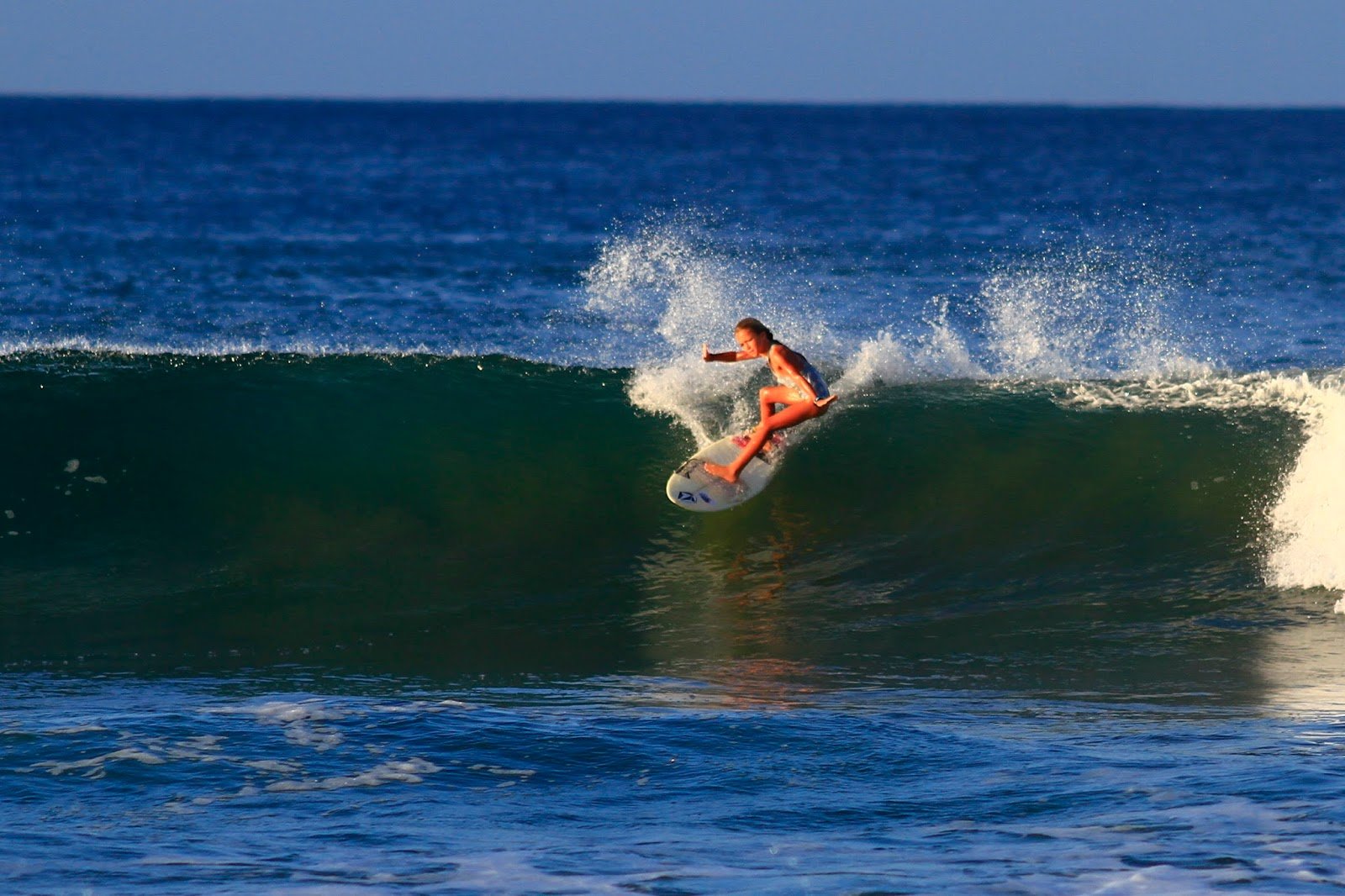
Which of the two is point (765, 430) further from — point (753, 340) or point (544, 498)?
point (544, 498)

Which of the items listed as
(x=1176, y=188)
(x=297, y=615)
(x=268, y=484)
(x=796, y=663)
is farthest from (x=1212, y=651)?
(x=1176, y=188)

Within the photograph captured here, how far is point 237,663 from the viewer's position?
7156 mm

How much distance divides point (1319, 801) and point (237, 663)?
16.0 ft

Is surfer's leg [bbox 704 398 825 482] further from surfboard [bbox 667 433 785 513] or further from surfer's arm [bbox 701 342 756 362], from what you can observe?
surfer's arm [bbox 701 342 756 362]

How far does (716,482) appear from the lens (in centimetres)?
941

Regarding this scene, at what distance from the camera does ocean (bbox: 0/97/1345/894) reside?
4793mm

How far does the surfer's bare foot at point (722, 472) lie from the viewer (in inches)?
369

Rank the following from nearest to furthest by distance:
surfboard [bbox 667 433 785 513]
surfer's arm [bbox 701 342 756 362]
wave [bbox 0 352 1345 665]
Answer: wave [bbox 0 352 1345 665] → surfer's arm [bbox 701 342 756 362] → surfboard [bbox 667 433 785 513]

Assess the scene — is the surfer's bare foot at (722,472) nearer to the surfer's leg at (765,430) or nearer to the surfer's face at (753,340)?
the surfer's leg at (765,430)

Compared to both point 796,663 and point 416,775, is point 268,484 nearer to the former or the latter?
point 796,663

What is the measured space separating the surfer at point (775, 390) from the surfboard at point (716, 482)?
0.06 meters

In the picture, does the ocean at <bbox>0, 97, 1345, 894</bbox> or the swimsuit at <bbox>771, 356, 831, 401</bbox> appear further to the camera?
the swimsuit at <bbox>771, 356, 831, 401</bbox>

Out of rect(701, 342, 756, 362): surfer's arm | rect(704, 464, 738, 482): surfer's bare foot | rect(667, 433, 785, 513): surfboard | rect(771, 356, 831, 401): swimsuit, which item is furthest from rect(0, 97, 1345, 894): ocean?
rect(701, 342, 756, 362): surfer's arm

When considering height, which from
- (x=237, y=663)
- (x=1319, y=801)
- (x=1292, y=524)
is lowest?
(x=1319, y=801)
